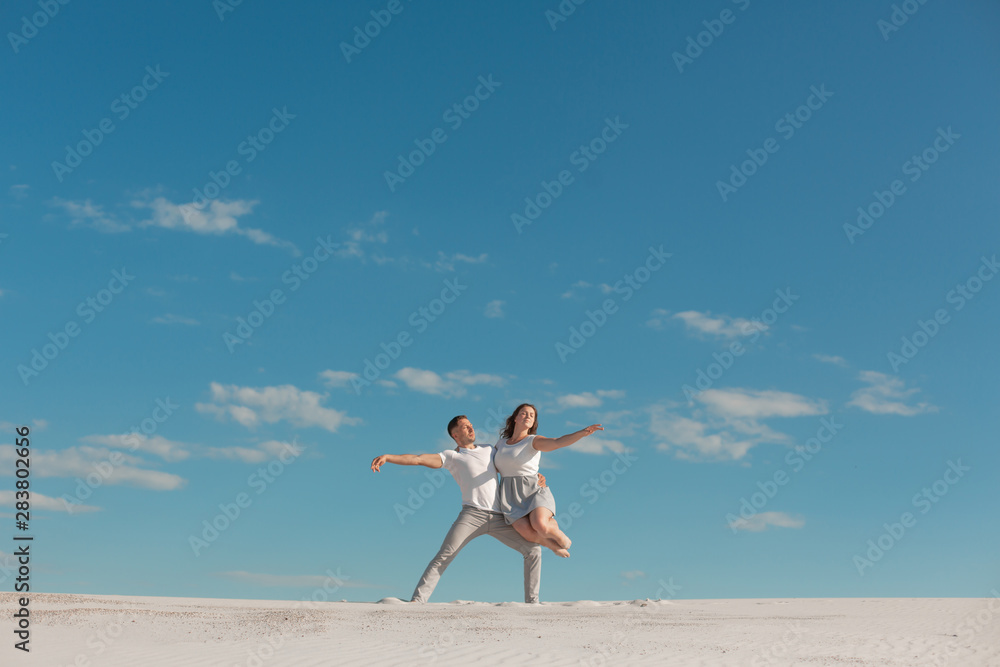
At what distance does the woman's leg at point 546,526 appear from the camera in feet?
33.1

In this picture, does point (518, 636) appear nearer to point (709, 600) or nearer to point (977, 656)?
point (977, 656)

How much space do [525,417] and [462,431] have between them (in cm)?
91

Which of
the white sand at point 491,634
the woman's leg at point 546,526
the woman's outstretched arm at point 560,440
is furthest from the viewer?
the woman's leg at point 546,526

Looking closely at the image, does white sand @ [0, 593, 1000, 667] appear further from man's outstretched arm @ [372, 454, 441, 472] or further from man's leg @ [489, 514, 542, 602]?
man's outstretched arm @ [372, 454, 441, 472]

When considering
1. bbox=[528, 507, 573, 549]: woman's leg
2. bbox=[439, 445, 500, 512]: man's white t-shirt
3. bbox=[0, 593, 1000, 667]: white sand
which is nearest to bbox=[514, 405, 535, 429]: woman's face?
bbox=[439, 445, 500, 512]: man's white t-shirt

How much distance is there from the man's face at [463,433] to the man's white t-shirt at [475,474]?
0.15 meters

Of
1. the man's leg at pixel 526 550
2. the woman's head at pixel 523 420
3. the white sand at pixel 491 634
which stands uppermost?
the woman's head at pixel 523 420

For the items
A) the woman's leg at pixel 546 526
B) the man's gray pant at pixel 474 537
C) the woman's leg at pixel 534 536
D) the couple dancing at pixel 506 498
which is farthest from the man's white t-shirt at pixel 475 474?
the woman's leg at pixel 546 526

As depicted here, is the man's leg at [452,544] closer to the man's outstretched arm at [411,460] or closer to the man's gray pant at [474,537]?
the man's gray pant at [474,537]

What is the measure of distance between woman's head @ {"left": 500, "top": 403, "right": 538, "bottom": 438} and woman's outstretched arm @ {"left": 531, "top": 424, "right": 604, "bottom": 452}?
32 centimetres

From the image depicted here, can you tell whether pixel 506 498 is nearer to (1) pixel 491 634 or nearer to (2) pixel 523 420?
(2) pixel 523 420

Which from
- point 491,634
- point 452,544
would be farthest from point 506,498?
point 491,634

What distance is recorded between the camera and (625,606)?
10031mm

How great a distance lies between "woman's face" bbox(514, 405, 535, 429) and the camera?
34.3ft
